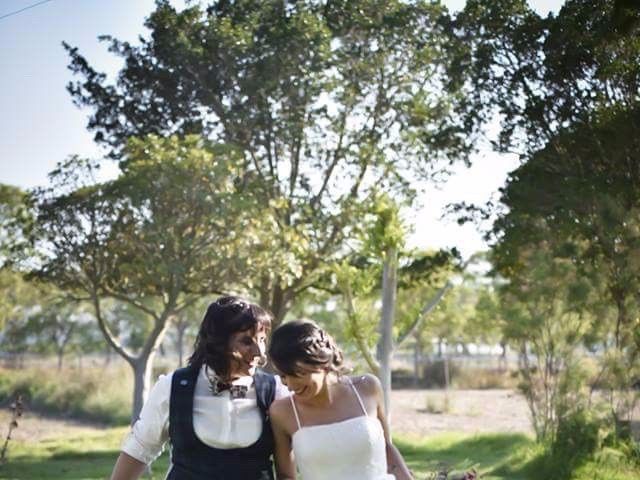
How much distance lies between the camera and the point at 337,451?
2453mm

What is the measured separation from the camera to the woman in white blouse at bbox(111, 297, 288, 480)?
233 cm

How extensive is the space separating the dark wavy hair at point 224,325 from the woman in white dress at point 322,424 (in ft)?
0.29

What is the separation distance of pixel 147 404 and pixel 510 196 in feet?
31.4

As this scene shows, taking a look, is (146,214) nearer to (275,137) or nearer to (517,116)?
(275,137)

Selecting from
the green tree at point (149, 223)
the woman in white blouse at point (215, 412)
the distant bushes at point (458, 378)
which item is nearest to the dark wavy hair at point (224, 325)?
the woman in white blouse at point (215, 412)

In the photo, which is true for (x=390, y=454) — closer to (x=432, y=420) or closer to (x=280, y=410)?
(x=280, y=410)

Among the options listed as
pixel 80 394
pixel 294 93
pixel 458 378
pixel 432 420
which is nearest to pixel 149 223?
pixel 294 93

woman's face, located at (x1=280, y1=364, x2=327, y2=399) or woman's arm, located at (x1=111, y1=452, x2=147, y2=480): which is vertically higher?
woman's face, located at (x1=280, y1=364, x2=327, y2=399)

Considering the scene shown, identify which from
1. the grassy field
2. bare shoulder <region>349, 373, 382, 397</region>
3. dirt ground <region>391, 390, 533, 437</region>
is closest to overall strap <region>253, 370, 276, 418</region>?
bare shoulder <region>349, 373, 382, 397</region>

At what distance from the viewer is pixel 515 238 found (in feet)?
38.5

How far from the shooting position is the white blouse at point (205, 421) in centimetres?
234

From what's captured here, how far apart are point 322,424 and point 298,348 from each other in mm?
290

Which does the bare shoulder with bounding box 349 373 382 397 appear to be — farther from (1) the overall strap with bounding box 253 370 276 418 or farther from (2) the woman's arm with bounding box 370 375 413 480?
(1) the overall strap with bounding box 253 370 276 418

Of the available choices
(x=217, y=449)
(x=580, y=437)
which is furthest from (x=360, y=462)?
(x=580, y=437)
